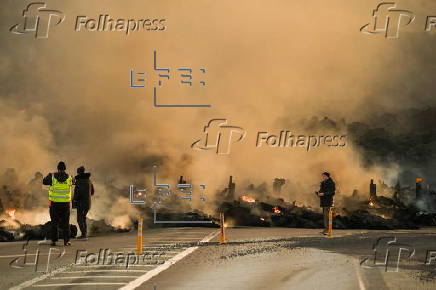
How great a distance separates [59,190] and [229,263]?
6.84 m

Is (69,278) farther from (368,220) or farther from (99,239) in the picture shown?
(368,220)

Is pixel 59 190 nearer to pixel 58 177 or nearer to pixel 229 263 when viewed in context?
pixel 58 177

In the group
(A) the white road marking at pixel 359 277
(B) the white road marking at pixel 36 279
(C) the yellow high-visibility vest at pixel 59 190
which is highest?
(C) the yellow high-visibility vest at pixel 59 190

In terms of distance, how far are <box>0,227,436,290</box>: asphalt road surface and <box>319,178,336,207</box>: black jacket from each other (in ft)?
4.59

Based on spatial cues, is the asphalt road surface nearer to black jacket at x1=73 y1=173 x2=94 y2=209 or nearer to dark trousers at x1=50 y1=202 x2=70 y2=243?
dark trousers at x1=50 y1=202 x2=70 y2=243

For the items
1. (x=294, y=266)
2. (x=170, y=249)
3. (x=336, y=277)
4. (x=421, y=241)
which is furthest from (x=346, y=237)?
(x=336, y=277)

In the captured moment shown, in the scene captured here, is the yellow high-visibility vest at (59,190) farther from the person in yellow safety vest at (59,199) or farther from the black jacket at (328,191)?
the black jacket at (328,191)

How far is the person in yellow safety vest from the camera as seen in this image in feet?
76.4

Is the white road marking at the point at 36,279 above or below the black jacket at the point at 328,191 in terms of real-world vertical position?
Result: below

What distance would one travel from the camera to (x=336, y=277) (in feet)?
51.9

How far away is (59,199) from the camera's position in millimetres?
23531

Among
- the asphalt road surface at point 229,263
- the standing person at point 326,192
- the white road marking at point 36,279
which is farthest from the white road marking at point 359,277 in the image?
the standing person at point 326,192

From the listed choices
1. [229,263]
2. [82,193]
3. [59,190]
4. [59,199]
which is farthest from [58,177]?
[229,263]

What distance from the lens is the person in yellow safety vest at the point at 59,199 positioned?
23.3 m
